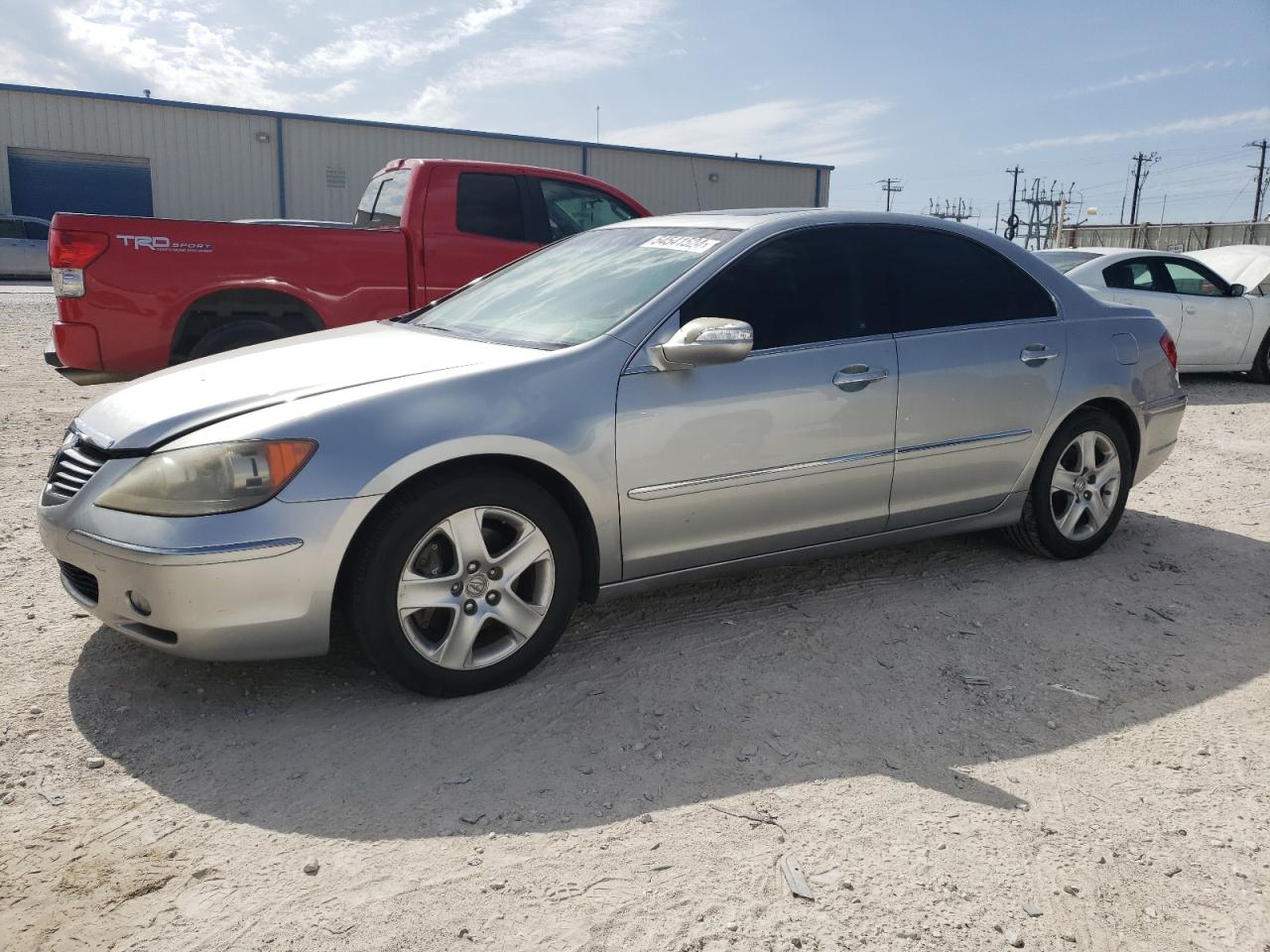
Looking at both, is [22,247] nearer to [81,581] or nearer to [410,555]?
[81,581]

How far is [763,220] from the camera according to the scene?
4039 millimetres

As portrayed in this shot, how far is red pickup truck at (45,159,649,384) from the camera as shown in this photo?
20.1ft

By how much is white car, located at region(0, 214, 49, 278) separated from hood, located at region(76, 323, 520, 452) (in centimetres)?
2070

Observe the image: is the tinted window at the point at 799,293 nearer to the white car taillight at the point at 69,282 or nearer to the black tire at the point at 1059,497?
the black tire at the point at 1059,497

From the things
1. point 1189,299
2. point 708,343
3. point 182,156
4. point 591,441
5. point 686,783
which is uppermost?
point 182,156

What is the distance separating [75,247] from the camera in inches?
238

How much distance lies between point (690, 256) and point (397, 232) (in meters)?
3.89

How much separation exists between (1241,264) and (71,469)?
46.7 feet

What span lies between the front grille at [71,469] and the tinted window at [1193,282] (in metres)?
10.4

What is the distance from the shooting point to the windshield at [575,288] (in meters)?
3.72

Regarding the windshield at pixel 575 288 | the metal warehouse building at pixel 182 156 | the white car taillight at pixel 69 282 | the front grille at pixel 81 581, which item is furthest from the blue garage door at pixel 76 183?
the front grille at pixel 81 581

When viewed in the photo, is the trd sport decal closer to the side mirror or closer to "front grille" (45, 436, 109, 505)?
"front grille" (45, 436, 109, 505)

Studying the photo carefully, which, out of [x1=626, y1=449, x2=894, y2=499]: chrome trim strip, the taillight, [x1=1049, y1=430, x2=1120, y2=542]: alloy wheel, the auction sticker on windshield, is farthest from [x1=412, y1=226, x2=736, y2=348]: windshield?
the taillight

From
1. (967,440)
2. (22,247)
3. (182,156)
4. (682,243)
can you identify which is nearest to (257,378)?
(682,243)
